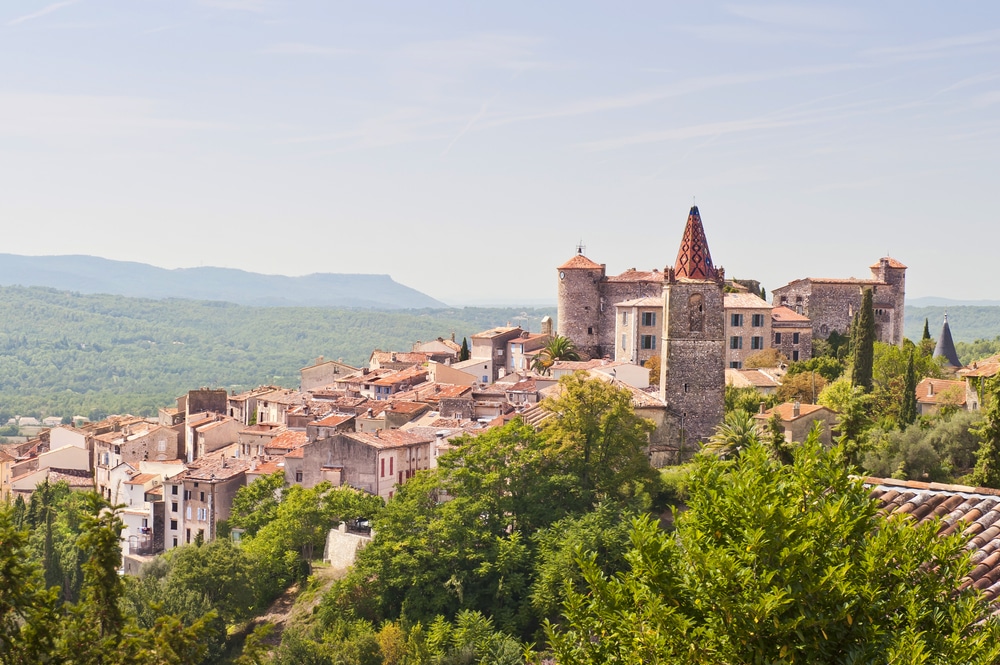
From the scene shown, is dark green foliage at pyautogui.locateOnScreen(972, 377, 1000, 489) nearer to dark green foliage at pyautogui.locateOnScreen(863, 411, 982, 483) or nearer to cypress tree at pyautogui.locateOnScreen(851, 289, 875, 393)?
dark green foliage at pyautogui.locateOnScreen(863, 411, 982, 483)

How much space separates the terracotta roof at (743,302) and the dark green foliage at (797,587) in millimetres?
53768

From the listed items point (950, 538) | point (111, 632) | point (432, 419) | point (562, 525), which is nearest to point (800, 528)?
point (950, 538)

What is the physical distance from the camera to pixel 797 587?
1027cm

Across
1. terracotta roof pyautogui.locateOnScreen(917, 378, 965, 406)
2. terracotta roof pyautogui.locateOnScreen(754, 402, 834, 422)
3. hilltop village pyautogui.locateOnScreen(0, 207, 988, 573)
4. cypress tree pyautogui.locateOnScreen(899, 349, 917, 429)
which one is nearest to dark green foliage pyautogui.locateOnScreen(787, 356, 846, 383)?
hilltop village pyautogui.locateOnScreen(0, 207, 988, 573)

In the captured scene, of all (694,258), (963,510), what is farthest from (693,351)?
(963,510)

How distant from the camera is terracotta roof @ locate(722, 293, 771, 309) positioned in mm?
64500

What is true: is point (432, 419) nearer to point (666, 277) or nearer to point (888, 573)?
point (666, 277)

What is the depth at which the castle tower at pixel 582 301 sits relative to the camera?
6969 cm

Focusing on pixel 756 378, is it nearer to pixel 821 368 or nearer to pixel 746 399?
pixel 821 368

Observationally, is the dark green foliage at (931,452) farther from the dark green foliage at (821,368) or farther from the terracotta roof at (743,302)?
the terracotta roof at (743,302)

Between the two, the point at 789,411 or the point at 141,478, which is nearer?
the point at 789,411

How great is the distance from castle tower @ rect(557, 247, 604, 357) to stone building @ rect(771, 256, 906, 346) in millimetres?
10160

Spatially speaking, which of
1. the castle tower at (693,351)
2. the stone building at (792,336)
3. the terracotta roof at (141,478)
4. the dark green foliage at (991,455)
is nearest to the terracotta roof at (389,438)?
the castle tower at (693,351)

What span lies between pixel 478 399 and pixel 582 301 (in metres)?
12.2
